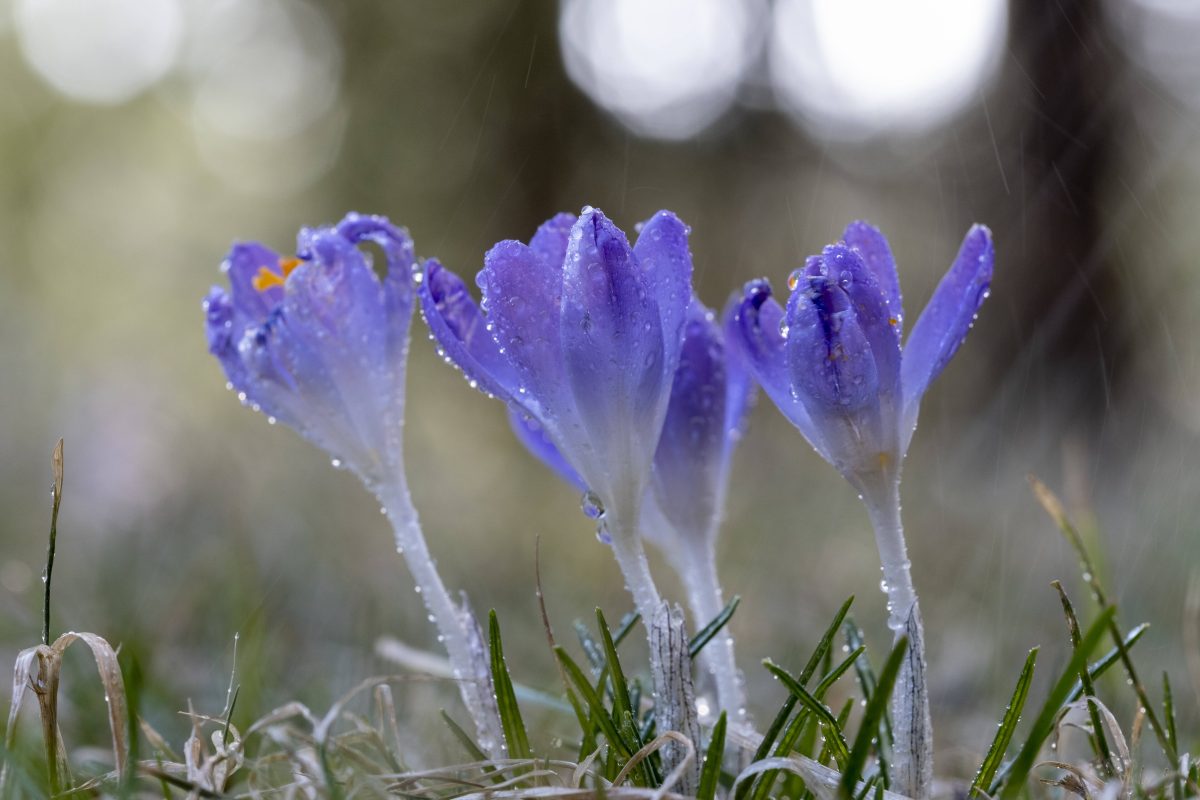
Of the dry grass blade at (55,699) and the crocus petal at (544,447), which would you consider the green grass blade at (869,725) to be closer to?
the crocus petal at (544,447)

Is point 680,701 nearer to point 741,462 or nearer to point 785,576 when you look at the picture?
point 785,576

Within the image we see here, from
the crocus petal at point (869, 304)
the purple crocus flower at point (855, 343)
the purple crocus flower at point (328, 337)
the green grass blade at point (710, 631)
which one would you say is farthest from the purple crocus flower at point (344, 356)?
the crocus petal at point (869, 304)

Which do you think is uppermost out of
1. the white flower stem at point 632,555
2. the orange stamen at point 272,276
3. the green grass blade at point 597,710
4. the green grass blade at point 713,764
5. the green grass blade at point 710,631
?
the orange stamen at point 272,276

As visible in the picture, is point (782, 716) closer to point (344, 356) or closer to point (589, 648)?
point (589, 648)

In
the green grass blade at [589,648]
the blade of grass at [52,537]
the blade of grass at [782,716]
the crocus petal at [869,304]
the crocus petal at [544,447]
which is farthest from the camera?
the green grass blade at [589,648]

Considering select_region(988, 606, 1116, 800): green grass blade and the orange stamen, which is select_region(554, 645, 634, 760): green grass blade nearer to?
select_region(988, 606, 1116, 800): green grass blade

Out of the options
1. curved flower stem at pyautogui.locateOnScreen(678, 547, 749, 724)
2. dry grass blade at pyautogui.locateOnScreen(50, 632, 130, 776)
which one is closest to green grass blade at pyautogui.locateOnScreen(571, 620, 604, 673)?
curved flower stem at pyautogui.locateOnScreen(678, 547, 749, 724)

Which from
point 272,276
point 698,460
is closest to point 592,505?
point 698,460
